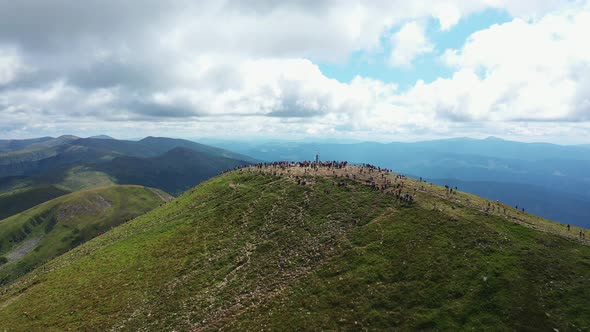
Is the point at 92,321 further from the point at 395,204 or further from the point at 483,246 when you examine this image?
the point at 483,246

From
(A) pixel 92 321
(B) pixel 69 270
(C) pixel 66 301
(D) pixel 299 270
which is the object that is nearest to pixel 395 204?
(D) pixel 299 270

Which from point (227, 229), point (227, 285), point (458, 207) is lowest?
point (227, 285)

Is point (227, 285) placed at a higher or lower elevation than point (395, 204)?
lower

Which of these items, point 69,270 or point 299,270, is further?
point 69,270

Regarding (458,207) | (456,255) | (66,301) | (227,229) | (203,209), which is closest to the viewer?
(456,255)

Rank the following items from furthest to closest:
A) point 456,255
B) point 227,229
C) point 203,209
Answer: point 203,209, point 227,229, point 456,255

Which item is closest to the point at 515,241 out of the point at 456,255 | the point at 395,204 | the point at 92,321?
the point at 456,255

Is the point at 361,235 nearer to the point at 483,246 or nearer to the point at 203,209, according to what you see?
the point at 483,246
